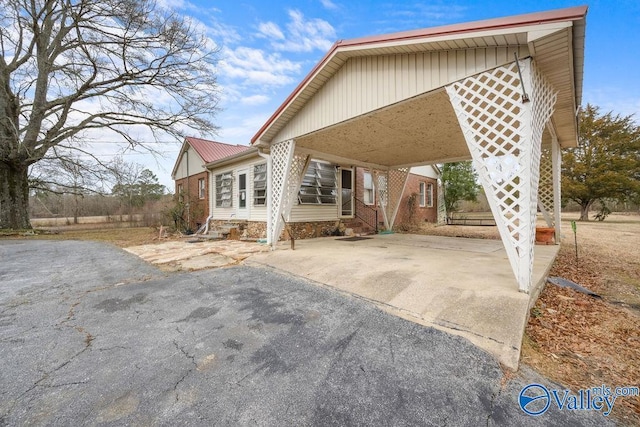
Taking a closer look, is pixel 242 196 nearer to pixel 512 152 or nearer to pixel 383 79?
pixel 383 79

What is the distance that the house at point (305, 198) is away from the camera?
29.5ft

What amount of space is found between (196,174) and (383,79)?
12.1m

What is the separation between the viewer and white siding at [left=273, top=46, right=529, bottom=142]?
3646mm

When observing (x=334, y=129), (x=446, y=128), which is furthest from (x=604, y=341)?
(x=334, y=129)

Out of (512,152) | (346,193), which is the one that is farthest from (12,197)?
(512,152)

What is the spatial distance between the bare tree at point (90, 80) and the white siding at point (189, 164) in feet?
4.59

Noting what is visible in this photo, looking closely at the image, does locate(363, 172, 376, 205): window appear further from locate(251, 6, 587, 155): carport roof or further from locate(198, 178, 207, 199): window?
locate(198, 178, 207, 199): window

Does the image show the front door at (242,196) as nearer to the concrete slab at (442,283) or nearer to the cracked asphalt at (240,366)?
the concrete slab at (442,283)

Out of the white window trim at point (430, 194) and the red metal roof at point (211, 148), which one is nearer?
the red metal roof at point (211, 148)

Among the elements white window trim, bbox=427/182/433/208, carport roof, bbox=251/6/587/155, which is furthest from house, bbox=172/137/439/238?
carport roof, bbox=251/6/587/155

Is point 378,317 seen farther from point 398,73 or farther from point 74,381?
point 398,73

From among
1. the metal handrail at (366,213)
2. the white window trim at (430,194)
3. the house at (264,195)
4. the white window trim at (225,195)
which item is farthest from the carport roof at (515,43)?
the white window trim at (430,194)

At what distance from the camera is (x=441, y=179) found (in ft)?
52.6

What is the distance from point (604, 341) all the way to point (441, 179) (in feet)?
48.9
